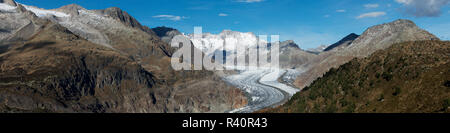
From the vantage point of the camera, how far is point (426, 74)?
38969 mm

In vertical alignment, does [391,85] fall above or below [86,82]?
above

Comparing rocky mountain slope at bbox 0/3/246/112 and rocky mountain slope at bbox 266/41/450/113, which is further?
rocky mountain slope at bbox 0/3/246/112

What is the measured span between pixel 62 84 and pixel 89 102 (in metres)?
12.6

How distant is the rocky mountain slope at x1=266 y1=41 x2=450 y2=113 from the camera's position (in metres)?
33.4

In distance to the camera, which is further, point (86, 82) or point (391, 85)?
point (86, 82)

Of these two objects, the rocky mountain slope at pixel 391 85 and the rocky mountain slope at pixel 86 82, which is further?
the rocky mountain slope at pixel 86 82

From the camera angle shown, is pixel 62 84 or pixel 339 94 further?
pixel 62 84

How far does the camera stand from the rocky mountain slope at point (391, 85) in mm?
33406

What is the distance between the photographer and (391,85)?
42000mm

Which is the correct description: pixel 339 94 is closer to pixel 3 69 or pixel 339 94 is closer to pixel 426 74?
pixel 426 74
